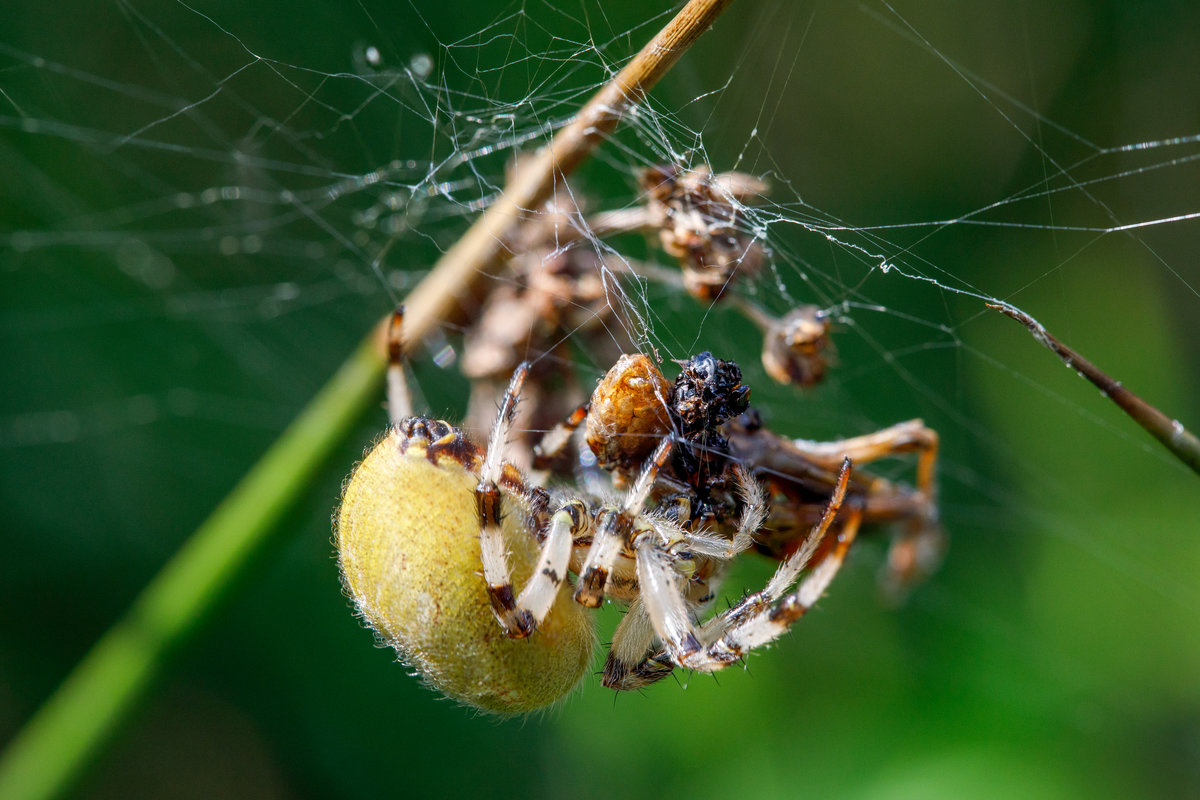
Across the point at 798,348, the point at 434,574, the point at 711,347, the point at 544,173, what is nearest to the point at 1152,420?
the point at 798,348

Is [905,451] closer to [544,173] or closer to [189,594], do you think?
[544,173]

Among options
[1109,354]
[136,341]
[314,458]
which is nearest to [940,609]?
[1109,354]

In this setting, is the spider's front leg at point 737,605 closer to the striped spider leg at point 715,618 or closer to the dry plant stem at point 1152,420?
the striped spider leg at point 715,618

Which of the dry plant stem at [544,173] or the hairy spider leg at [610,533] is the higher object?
the dry plant stem at [544,173]

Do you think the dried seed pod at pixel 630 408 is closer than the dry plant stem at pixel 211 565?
Yes

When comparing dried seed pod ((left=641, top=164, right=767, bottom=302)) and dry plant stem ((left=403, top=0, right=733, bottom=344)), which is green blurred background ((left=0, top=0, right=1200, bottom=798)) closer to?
dry plant stem ((left=403, top=0, right=733, bottom=344))

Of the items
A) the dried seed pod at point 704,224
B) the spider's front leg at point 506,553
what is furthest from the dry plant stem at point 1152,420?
the spider's front leg at point 506,553

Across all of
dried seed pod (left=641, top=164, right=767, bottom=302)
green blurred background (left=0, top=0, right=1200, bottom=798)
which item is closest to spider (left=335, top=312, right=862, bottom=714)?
dried seed pod (left=641, top=164, right=767, bottom=302)
